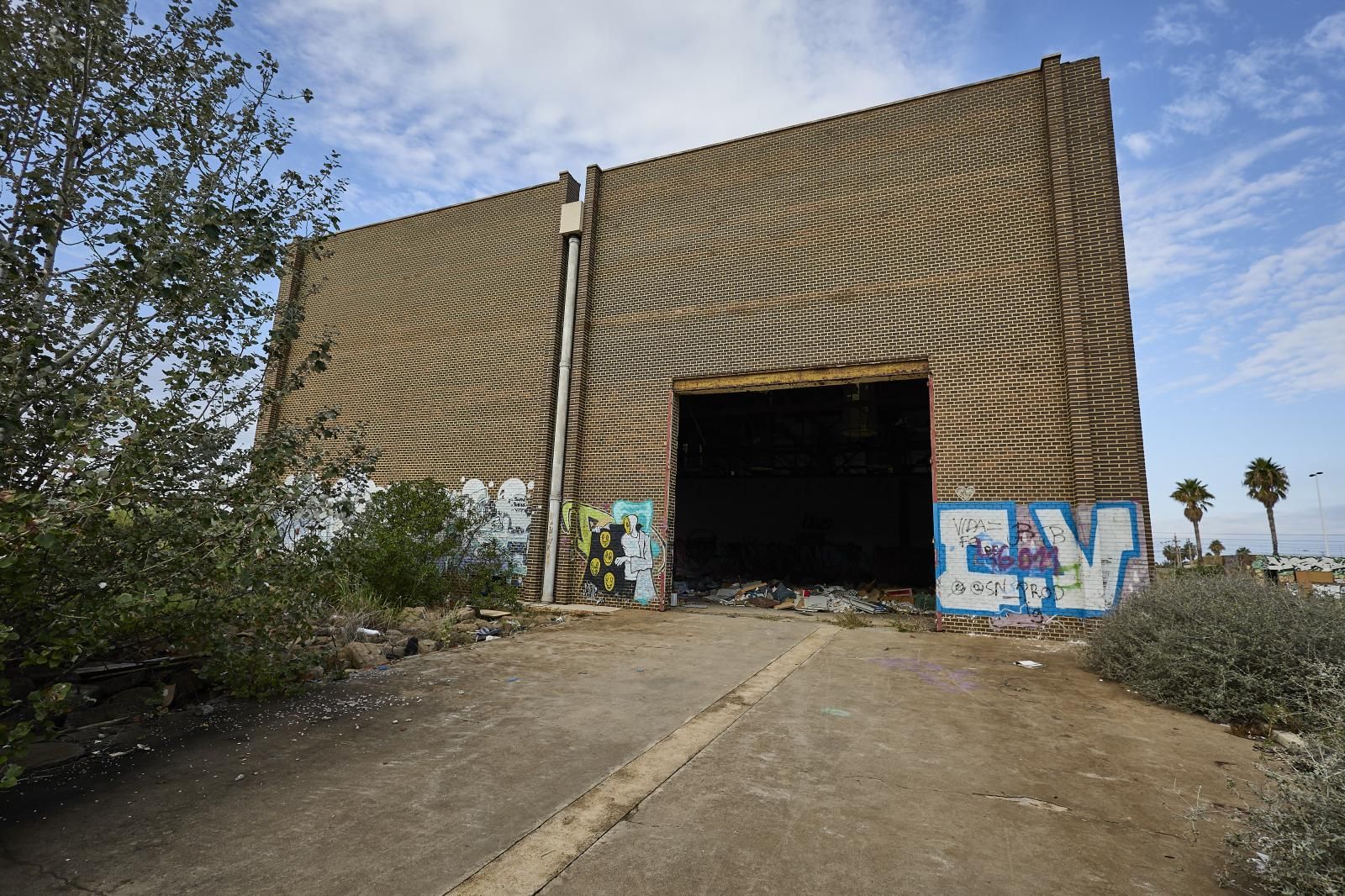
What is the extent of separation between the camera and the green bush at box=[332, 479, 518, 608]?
10352 mm

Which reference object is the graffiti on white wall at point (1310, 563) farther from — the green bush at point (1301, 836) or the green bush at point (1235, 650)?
the green bush at point (1301, 836)

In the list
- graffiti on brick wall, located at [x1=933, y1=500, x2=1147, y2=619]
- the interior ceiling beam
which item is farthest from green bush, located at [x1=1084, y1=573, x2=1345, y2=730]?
the interior ceiling beam

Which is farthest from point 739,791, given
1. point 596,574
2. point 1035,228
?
point 1035,228

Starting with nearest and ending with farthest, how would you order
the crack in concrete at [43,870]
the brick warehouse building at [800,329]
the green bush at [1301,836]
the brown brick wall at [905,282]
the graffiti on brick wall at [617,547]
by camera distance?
the green bush at [1301,836], the crack in concrete at [43,870], the brick warehouse building at [800,329], the brown brick wall at [905,282], the graffiti on brick wall at [617,547]

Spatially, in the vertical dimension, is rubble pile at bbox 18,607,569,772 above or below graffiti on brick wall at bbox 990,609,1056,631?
below

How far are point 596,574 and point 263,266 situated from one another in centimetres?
945

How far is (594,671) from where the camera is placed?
6555mm

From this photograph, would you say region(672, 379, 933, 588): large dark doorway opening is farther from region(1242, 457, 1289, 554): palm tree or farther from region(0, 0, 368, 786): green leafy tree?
region(1242, 457, 1289, 554): palm tree

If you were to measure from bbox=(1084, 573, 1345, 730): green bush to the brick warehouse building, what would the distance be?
3104 mm

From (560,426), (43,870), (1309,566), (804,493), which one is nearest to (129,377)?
(43,870)

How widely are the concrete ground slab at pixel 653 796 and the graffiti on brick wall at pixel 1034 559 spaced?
3746 mm

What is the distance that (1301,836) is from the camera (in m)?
2.43

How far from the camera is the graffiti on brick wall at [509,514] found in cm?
1333

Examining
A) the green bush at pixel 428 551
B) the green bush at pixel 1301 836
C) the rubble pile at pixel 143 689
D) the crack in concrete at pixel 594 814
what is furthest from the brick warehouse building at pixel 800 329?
the green bush at pixel 1301 836
